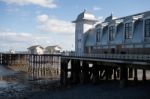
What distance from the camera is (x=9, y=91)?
35.6m

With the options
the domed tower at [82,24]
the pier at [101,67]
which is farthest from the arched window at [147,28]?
the domed tower at [82,24]

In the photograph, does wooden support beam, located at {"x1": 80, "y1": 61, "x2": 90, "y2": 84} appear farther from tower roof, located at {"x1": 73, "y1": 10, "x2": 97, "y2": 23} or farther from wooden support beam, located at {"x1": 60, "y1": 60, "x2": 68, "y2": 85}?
tower roof, located at {"x1": 73, "y1": 10, "x2": 97, "y2": 23}

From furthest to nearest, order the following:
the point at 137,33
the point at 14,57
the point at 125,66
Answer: the point at 14,57 < the point at 137,33 < the point at 125,66

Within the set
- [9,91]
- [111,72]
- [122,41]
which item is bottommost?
[9,91]

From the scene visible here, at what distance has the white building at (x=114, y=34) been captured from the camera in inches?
1169

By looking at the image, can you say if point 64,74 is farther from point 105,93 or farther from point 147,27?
point 147,27

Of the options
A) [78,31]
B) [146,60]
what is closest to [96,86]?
[146,60]

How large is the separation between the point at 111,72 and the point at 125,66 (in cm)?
1075

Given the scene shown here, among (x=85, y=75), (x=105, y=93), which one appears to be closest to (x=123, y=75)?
(x=105, y=93)

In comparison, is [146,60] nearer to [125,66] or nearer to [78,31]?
[125,66]

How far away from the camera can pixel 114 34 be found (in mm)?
35000

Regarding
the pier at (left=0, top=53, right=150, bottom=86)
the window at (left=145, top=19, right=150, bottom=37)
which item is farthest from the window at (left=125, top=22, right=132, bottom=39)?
the pier at (left=0, top=53, right=150, bottom=86)

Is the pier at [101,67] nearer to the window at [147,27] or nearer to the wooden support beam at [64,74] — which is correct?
the wooden support beam at [64,74]

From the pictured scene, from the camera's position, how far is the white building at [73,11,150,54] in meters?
29.7
